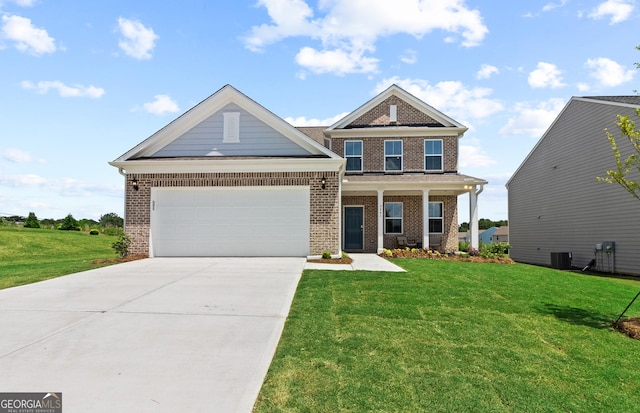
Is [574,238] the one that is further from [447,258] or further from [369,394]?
[369,394]

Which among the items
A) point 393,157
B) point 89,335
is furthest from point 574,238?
point 89,335

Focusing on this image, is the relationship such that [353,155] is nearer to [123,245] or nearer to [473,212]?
[473,212]

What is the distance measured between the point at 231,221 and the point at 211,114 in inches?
154

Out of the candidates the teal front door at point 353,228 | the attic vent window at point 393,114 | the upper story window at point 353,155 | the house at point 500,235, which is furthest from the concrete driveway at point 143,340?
the house at point 500,235

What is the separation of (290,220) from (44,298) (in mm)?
7206

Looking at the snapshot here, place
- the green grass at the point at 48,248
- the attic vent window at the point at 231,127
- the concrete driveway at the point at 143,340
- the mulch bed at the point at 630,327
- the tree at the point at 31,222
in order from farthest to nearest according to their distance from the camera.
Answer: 1. the tree at the point at 31,222
2. the green grass at the point at 48,248
3. the attic vent window at the point at 231,127
4. the mulch bed at the point at 630,327
5. the concrete driveway at the point at 143,340

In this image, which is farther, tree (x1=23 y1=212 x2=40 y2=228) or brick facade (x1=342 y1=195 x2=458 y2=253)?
tree (x1=23 y1=212 x2=40 y2=228)

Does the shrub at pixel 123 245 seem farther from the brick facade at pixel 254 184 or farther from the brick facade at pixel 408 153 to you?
the brick facade at pixel 408 153

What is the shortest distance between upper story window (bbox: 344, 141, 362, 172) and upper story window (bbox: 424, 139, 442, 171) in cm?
309

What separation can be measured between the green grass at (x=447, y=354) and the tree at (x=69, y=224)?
2949cm

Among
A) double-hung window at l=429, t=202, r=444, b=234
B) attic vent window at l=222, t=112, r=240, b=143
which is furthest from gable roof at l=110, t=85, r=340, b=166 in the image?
double-hung window at l=429, t=202, r=444, b=234

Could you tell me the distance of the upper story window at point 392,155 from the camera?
1816 cm

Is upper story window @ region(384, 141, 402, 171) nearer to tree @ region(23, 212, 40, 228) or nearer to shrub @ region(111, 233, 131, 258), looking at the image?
shrub @ region(111, 233, 131, 258)

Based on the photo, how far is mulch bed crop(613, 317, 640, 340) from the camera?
5602 mm
